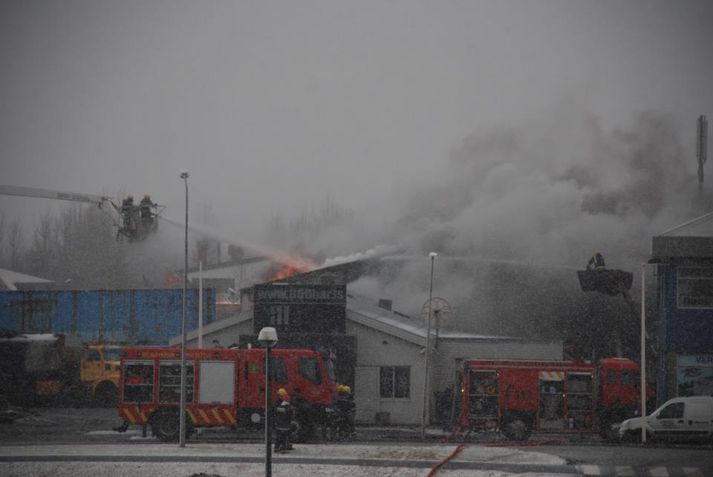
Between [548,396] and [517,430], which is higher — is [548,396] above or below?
above

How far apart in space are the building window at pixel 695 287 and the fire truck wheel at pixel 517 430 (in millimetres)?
9532

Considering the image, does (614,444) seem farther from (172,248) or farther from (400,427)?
(172,248)

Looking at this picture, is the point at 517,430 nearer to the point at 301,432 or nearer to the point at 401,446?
the point at 401,446

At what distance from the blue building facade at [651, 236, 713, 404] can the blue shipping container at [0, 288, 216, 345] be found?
2817 centimetres

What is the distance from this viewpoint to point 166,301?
184 ft

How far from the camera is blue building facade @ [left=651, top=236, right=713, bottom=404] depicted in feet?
127

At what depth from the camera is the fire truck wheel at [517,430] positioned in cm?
3400

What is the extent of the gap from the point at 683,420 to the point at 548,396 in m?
5.02

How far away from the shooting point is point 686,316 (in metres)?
39.1

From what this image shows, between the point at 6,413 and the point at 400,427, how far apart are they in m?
16.1

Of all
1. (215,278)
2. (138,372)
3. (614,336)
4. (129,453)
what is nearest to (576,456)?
(129,453)

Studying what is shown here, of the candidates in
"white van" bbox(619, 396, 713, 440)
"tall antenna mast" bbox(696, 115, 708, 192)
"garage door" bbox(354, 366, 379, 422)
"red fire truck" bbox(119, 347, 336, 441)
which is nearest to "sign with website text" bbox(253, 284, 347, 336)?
"garage door" bbox(354, 366, 379, 422)

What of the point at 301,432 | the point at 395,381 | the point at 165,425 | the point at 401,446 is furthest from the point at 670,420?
the point at 165,425

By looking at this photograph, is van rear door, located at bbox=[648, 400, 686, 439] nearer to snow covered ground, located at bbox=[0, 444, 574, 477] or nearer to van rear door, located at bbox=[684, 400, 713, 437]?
van rear door, located at bbox=[684, 400, 713, 437]
